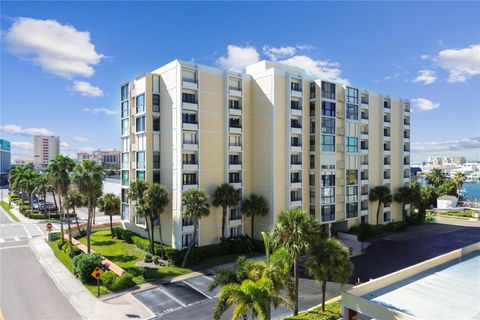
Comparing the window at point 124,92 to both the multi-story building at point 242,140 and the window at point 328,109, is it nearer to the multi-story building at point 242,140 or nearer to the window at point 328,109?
the multi-story building at point 242,140

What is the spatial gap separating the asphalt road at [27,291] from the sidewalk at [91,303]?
1.87 feet

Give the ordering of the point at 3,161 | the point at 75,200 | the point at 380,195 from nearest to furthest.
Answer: the point at 75,200
the point at 380,195
the point at 3,161

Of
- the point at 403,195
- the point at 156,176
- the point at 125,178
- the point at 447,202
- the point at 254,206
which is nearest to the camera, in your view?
the point at 254,206

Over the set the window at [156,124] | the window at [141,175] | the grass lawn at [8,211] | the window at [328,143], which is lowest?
the grass lawn at [8,211]

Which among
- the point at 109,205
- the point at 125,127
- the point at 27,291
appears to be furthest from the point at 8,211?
the point at 27,291

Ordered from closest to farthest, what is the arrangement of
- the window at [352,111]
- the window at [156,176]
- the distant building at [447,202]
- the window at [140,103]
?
the window at [156,176] → the window at [140,103] → the window at [352,111] → the distant building at [447,202]

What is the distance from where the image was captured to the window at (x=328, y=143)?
148ft

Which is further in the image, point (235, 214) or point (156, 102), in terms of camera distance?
point (235, 214)

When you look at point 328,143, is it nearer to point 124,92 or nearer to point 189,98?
point 189,98

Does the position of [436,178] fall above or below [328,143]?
below

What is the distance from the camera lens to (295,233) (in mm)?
21547

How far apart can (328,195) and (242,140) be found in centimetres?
1472

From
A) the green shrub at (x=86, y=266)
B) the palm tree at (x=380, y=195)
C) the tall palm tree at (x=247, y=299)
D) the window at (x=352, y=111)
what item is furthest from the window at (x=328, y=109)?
the green shrub at (x=86, y=266)

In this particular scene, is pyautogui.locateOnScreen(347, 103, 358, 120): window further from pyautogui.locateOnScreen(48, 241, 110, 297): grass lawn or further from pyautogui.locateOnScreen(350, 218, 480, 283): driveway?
pyautogui.locateOnScreen(48, 241, 110, 297): grass lawn
